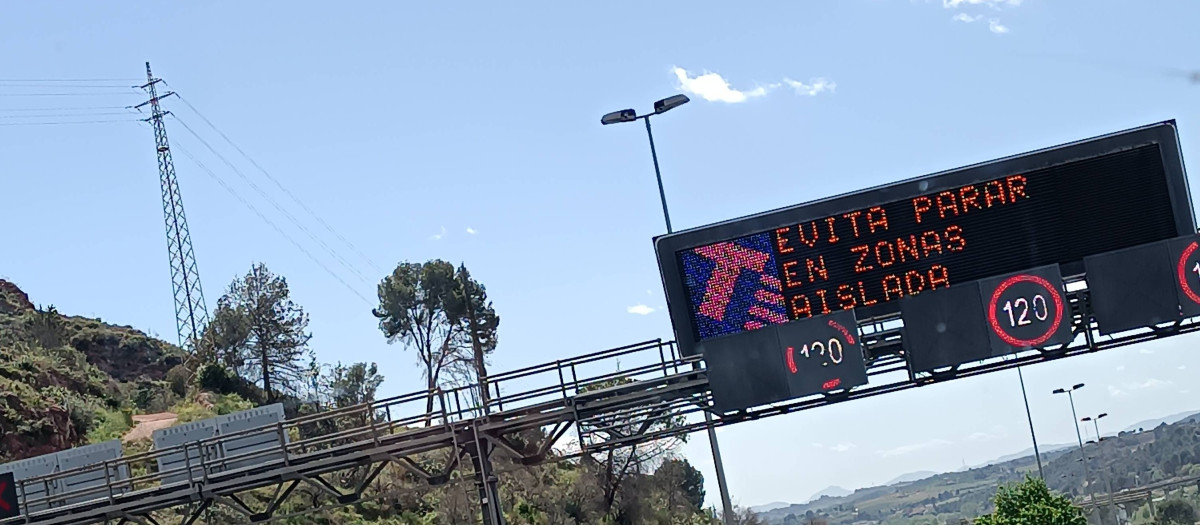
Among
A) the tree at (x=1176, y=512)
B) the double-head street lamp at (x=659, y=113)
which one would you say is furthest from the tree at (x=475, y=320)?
the tree at (x=1176, y=512)

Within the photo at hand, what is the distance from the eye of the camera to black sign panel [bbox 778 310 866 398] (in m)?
22.2

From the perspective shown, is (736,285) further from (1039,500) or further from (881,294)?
(1039,500)

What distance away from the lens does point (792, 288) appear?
73.6 feet

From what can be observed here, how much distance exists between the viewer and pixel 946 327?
2242 cm

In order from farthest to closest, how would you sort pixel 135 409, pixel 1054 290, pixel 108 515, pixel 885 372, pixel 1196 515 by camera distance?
pixel 1196 515, pixel 135 409, pixel 108 515, pixel 885 372, pixel 1054 290

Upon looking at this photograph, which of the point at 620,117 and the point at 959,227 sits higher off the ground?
the point at 620,117

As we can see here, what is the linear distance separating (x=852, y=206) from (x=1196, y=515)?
142383 millimetres

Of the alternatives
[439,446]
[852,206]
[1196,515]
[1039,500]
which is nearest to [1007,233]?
[852,206]

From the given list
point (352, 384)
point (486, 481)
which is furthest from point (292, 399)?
point (486, 481)

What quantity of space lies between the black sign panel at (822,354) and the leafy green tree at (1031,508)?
33.2 meters

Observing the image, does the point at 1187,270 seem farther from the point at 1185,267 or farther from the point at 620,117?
the point at 620,117

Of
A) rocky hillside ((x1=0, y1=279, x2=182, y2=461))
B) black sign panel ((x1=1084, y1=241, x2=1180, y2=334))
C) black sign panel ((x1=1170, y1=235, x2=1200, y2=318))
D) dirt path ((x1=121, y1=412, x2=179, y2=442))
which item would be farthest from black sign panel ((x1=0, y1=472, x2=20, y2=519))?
dirt path ((x1=121, y1=412, x2=179, y2=442))

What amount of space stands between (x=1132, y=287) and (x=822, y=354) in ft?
18.0

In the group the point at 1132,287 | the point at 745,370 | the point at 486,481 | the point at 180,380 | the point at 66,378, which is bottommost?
the point at 486,481
